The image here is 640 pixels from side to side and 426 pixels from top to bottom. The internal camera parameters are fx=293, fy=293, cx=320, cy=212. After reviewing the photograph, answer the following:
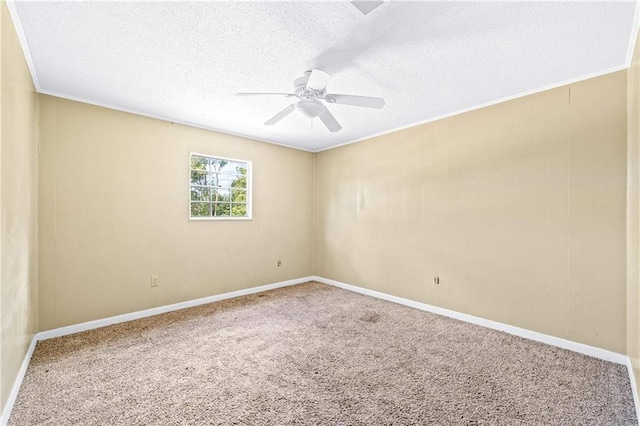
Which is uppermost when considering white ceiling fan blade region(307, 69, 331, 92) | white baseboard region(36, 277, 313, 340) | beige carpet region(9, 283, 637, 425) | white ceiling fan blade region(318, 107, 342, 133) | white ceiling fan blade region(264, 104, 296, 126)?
white ceiling fan blade region(307, 69, 331, 92)

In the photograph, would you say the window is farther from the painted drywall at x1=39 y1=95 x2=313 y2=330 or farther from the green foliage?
the painted drywall at x1=39 y1=95 x2=313 y2=330

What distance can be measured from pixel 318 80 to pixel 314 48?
212 millimetres

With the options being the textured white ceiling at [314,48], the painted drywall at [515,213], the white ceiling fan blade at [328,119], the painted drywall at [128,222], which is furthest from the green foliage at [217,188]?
the white ceiling fan blade at [328,119]

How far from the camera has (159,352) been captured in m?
2.58

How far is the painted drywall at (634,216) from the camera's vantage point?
1.94 meters

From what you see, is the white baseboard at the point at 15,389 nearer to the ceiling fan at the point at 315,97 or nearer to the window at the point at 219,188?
the window at the point at 219,188

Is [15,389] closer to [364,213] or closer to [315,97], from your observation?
[315,97]

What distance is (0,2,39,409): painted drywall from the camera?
5.53 ft

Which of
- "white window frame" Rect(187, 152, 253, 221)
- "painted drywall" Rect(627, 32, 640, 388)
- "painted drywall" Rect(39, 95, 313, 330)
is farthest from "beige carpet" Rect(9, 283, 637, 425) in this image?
"white window frame" Rect(187, 152, 253, 221)

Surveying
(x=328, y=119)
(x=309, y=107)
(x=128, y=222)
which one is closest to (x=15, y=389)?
(x=128, y=222)

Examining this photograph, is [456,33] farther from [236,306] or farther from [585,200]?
[236,306]

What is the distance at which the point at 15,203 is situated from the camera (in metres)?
1.96

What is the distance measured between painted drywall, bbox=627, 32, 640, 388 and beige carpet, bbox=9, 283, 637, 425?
0.33 metres

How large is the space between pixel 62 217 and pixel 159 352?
170cm
